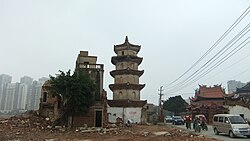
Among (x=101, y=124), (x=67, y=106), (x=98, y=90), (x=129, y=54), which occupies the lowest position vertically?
(x=101, y=124)

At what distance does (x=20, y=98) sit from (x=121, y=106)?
49654mm

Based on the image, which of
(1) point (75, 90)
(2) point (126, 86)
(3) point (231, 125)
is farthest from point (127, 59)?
(3) point (231, 125)

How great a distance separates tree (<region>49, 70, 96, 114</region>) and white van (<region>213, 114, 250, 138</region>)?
13.7 metres

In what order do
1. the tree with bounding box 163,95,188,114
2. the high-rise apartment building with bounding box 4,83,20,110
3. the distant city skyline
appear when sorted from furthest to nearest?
1. the high-rise apartment building with bounding box 4,83,20,110
2. the distant city skyline
3. the tree with bounding box 163,95,188,114

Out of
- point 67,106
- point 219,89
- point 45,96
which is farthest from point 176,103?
point 67,106

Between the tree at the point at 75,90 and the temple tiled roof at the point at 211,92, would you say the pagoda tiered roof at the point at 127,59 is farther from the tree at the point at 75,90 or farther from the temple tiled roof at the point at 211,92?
the temple tiled roof at the point at 211,92

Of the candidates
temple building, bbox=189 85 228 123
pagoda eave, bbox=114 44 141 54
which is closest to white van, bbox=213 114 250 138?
pagoda eave, bbox=114 44 141 54

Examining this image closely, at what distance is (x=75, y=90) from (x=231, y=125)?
1587 centimetres

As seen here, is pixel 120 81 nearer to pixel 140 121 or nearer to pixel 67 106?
pixel 140 121

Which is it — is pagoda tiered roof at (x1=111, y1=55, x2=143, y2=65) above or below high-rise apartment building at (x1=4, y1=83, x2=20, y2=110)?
above

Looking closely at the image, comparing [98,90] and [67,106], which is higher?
[98,90]

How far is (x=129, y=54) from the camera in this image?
44.8 m

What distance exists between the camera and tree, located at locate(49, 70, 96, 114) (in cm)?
2864

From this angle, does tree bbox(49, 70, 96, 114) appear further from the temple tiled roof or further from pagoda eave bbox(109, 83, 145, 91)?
the temple tiled roof
